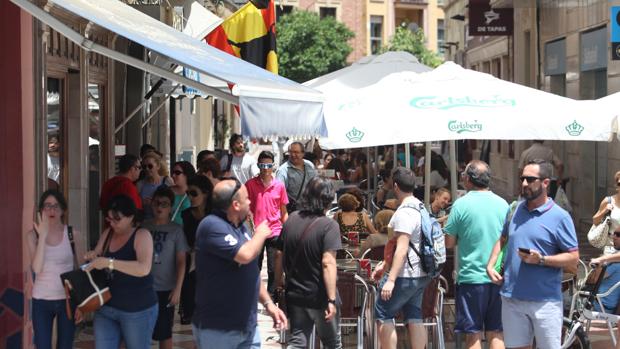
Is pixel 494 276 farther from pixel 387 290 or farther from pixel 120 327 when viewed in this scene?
pixel 120 327

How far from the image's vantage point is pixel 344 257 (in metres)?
11.0

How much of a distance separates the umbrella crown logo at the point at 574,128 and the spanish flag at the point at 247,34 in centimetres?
400

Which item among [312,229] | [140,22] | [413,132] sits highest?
[140,22]

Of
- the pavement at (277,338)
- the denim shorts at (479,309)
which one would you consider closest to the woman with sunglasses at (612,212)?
the pavement at (277,338)

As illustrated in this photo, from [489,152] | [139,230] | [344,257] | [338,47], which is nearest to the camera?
[139,230]

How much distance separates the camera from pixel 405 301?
8.59m

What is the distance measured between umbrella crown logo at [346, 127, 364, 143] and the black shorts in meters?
2.50

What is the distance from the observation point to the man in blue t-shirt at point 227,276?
648cm

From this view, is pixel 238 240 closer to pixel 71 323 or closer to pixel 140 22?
pixel 71 323

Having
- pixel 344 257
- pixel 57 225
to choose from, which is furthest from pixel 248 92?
pixel 344 257

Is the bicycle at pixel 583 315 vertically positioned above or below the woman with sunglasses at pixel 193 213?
below

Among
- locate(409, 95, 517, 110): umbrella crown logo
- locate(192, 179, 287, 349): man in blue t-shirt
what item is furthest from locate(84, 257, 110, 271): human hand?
locate(409, 95, 517, 110): umbrella crown logo

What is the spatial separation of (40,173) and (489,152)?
28.6 metres

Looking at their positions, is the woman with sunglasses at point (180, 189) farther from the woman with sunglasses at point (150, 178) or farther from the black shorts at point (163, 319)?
the black shorts at point (163, 319)
